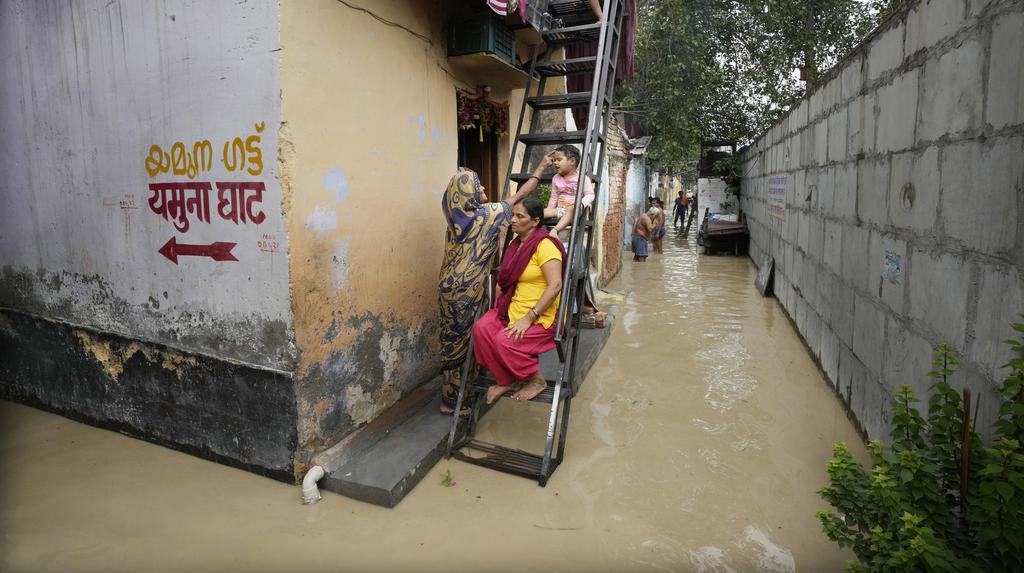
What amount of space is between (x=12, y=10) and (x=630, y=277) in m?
9.32

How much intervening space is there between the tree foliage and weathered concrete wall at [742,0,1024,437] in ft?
29.1

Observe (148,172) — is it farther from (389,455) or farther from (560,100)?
(560,100)

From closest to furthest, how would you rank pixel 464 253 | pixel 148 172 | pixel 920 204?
pixel 920 204 < pixel 148 172 < pixel 464 253

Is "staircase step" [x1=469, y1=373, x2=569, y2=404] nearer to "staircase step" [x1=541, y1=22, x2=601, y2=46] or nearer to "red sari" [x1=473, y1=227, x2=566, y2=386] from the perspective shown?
"red sari" [x1=473, y1=227, x2=566, y2=386]

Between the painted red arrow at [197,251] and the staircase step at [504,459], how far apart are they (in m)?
1.86

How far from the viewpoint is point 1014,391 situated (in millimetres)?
1739

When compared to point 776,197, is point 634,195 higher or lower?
higher

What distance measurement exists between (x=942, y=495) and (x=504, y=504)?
2013mm

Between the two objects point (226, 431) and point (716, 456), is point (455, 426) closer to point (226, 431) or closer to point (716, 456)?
point (226, 431)

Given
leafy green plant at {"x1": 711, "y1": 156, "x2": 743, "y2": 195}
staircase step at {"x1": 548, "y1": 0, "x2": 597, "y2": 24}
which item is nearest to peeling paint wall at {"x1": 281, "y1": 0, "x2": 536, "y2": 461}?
staircase step at {"x1": 548, "y1": 0, "x2": 597, "y2": 24}

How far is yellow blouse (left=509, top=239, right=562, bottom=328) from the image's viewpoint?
3582 mm

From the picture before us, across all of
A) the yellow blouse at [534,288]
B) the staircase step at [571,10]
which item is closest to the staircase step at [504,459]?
the yellow blouse at [534,288]

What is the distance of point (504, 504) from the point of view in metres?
3.16

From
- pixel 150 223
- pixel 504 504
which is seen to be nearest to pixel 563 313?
pixel 504 504
